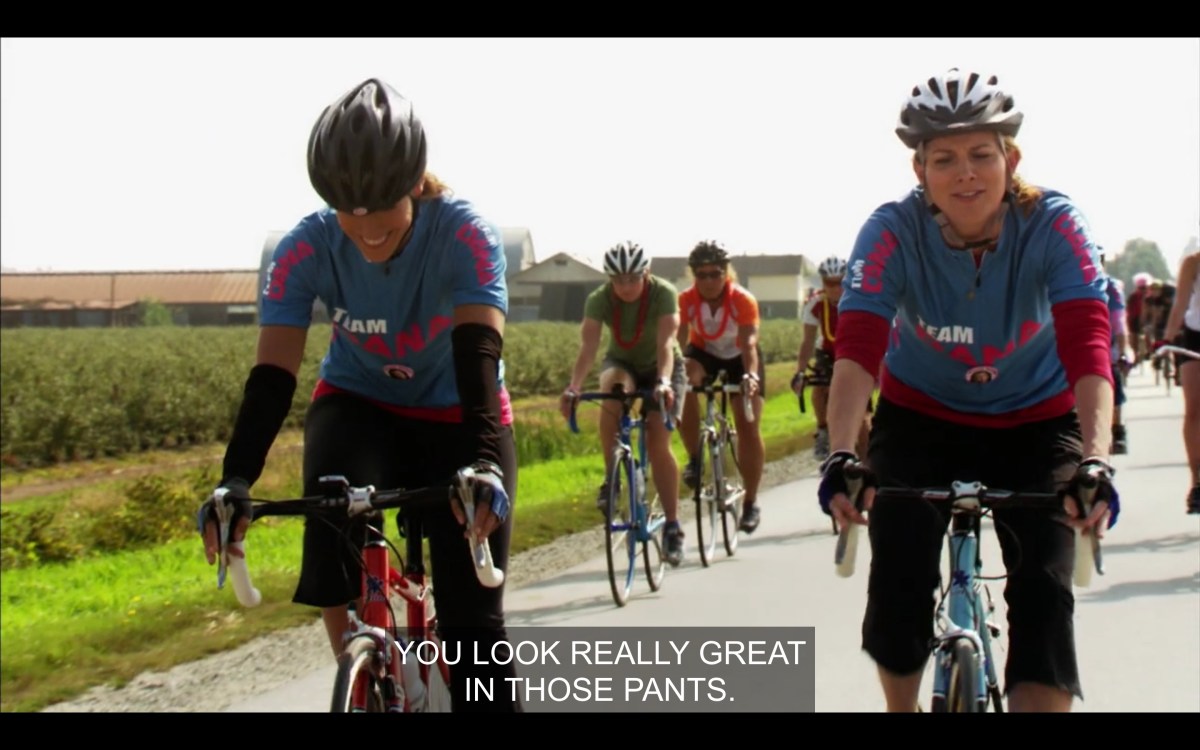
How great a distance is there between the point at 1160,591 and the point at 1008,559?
5492 millimetres

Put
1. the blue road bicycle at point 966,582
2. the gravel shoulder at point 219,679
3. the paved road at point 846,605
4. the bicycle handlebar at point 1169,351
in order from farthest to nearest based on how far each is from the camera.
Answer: the bicycle handlebar at point 1169,351
the gravel shoulder at point 219,679
the paved road at point 846,605
the blue road bicycle at point 966,582

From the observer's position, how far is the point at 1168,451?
58.9ft

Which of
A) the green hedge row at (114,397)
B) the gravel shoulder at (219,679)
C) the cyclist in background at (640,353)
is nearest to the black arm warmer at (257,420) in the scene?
the gravel shoulder at (219,679)

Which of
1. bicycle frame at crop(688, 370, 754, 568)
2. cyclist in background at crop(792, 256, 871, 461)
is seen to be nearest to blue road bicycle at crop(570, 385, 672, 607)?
bicycle frame at crop(688, 370, 754, 568)

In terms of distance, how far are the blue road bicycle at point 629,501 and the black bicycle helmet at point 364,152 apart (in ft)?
18.1

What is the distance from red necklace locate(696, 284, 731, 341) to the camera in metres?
11.7

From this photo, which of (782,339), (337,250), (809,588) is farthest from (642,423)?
(782,339)

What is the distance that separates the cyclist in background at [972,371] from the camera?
396 centimetres

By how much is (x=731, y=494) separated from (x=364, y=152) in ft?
26.3

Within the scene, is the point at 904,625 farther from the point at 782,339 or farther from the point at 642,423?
the point at 782,339

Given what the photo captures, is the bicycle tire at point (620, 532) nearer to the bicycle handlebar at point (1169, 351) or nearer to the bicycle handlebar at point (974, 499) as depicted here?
the bicycle handlebar at point (1169, 351)

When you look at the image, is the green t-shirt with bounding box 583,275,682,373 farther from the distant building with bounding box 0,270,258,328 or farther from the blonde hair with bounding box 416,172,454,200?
the distant building with bounding box 0,270,258,328

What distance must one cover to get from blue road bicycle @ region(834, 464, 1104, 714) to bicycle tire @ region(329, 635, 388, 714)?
118cm

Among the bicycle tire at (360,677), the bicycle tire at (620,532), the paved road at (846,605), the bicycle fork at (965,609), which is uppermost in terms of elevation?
the bicycle fork at (965,609)
